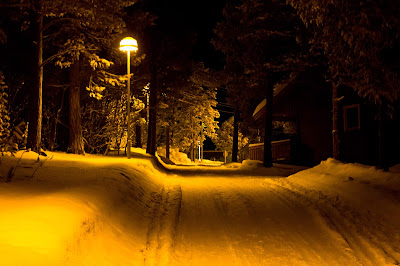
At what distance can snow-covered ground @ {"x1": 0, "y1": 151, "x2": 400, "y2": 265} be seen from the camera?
519 centimetres

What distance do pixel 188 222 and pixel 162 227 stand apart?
662 mm

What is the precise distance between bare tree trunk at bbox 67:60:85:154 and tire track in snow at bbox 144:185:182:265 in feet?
29.4

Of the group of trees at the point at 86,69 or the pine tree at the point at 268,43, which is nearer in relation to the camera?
the group of trees at the point at 86,69

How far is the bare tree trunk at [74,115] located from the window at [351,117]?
14.9 meters

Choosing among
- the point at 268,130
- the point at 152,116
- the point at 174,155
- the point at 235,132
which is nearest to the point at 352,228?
the point at 268,130

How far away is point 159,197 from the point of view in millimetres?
11367

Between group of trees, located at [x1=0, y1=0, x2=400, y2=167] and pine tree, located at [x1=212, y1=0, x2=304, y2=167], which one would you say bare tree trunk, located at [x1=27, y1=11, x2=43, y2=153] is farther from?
pine tree, located at [x1=212, y1=0, x2=304, y2=167]

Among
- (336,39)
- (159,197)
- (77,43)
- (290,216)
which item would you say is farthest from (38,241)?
(77,43)

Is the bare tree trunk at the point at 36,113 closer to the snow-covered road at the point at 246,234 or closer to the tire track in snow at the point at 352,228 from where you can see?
the snow-covered road at the point at 246,234

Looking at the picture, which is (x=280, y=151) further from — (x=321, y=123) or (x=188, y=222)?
(x=188, y=222)

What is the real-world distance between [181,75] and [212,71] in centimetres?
288

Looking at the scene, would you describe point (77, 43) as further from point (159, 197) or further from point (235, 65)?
point (235, 65)

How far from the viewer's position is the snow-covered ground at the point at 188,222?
5.19 metres

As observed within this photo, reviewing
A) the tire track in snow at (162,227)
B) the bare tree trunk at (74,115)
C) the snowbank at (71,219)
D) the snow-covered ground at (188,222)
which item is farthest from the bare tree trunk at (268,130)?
the snowbank at (71,219)
